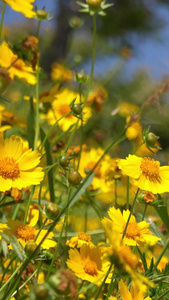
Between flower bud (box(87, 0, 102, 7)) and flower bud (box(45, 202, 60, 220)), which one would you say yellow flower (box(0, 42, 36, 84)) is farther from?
flower bud (box(45, 202, 60, 220))

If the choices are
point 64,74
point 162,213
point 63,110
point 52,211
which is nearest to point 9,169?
point 52,211

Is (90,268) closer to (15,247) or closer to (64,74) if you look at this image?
(15,247)

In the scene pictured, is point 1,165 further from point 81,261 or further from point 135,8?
point 135,8

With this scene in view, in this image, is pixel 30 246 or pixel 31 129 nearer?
pixel 30 246

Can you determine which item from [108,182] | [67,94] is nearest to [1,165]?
[108,182]

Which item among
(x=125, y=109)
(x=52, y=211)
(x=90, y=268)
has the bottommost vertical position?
(x=90, y=268)

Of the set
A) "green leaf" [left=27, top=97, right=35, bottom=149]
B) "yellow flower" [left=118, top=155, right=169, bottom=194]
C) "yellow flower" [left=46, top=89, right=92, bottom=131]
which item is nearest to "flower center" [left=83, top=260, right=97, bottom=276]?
"yellow flower" [left=118, top=155, right=169, bottom=194]
